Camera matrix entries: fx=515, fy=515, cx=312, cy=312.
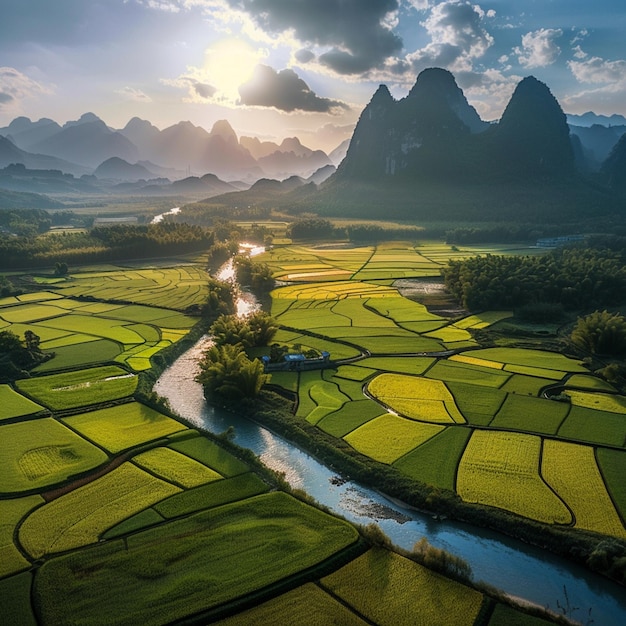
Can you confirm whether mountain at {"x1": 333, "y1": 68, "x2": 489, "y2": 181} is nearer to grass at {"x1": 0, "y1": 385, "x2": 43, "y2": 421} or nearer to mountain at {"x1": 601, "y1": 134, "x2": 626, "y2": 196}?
mountain at {"x1": 601, "y1": 134, "x2": 626, "y2": 196}

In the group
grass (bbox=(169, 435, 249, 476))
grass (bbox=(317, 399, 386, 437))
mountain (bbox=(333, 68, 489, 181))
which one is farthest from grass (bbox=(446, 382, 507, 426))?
mountain (bbox=(333, 68, 489, 181))

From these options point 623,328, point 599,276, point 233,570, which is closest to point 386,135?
point 599,276

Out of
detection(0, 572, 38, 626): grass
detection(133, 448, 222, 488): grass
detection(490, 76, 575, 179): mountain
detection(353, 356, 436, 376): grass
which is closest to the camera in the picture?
detection(0, 572, 38, 626): grass

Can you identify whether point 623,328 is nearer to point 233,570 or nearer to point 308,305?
point 308,305

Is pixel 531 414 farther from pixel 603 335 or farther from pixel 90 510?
pixel 90 510

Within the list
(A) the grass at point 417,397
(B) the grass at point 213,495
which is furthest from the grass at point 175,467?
(A) the grass at point 417,397

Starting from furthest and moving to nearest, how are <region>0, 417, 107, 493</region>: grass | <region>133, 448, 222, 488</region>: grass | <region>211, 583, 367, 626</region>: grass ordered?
1. <region>133, 448, 222, 488</region>: grass
2. <region>0, 417, 107, 493</region>: grass
3. <region>211, 583, 367, 626</region>: grass

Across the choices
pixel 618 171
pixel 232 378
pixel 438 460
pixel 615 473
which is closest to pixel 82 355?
pixel 232 378
